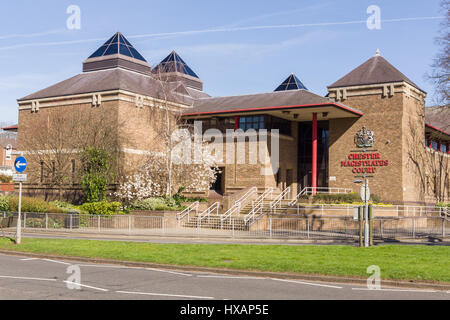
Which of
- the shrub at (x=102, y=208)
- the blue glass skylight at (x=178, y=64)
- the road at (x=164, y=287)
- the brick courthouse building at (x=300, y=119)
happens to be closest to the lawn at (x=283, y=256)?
the road at (x=164, y=287)

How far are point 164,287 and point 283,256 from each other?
19.2 ft

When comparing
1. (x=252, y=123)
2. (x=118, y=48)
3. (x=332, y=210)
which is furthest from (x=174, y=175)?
(x=118, y=48)

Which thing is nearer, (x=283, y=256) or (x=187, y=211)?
(x=283, y=256)

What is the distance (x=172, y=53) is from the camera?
5612 centimetres

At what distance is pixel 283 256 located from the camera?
53.7ft

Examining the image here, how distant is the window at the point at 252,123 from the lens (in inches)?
1670

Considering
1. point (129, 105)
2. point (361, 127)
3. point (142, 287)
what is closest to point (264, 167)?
point (361, 127)

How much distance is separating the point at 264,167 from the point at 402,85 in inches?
476

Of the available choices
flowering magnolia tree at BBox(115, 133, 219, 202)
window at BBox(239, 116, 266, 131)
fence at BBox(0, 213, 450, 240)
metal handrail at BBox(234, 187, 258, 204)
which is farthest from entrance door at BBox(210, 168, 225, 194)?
fence at BBox(0, 213, 450, 240)

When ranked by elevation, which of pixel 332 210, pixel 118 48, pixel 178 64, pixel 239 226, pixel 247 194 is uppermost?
pixel 178 64

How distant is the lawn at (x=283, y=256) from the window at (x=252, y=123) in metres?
23.6

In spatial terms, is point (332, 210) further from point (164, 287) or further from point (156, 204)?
point (164, 287)

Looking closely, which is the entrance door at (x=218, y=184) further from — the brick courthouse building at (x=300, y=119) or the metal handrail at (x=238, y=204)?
the metal handrail at (x=238, y=204)
